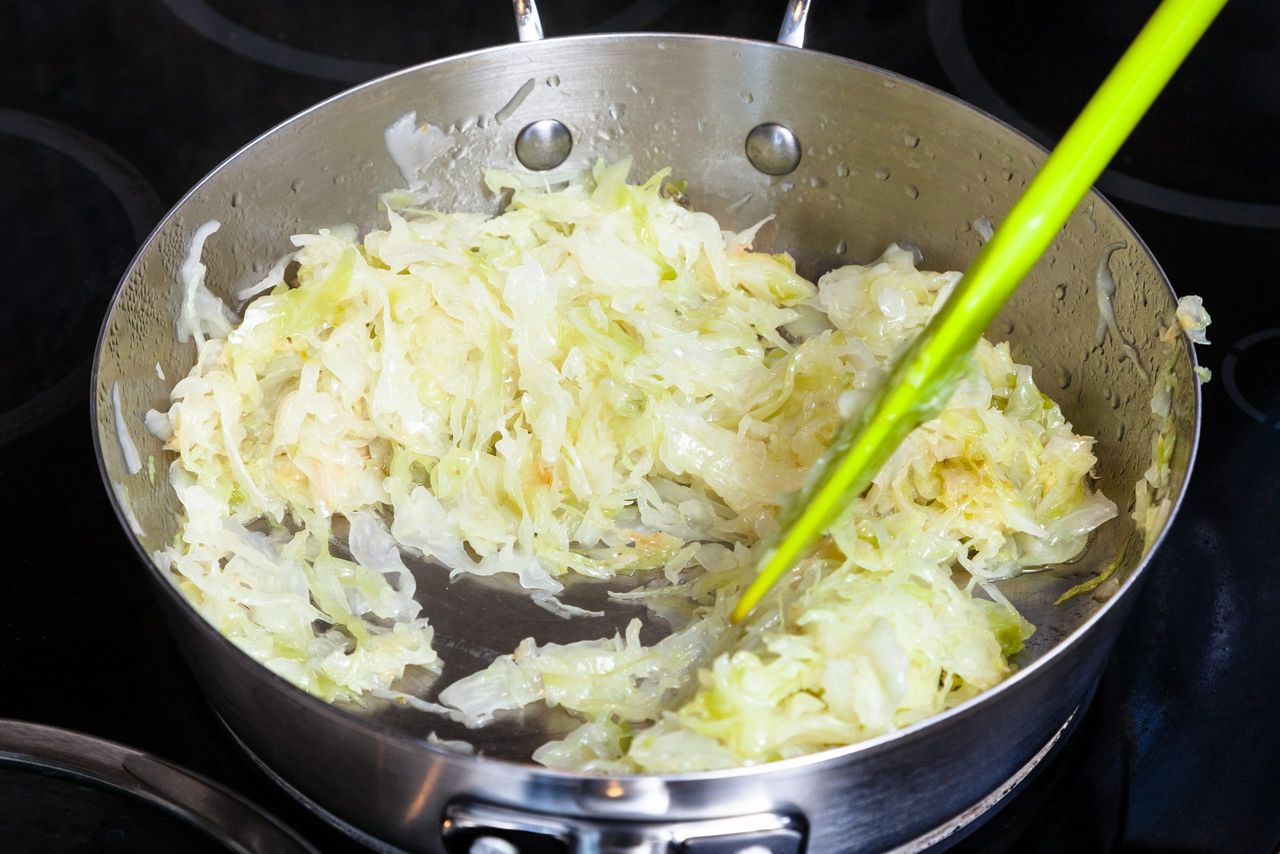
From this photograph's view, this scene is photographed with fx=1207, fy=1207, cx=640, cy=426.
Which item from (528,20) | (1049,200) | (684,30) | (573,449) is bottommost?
(1049,200)

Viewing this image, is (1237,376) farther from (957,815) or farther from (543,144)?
(543,144)

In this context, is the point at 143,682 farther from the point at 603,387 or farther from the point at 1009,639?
the point at 1009,639

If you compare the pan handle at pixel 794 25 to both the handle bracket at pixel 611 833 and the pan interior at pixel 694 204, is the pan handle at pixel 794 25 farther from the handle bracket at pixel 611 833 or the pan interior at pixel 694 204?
the handle bracket at pixel 611 833

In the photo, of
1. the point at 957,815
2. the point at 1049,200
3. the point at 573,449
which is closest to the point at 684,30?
the point at 573,449

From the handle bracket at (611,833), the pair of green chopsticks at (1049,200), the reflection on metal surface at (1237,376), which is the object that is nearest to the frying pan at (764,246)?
the handle bracket at (611,833)

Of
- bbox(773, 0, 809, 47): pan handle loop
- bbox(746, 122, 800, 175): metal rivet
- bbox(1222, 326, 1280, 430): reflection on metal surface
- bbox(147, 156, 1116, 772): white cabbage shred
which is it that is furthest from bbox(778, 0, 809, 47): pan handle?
bbox(1222, 326, 1280, 430): reflection on metal surface

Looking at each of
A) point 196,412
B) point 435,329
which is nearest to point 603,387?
point 435,329
